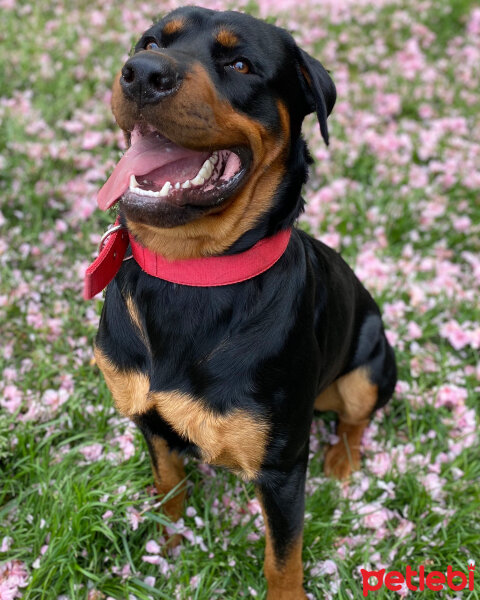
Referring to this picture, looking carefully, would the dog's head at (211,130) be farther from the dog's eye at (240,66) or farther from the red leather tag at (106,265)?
the red leather tag at (106,265)

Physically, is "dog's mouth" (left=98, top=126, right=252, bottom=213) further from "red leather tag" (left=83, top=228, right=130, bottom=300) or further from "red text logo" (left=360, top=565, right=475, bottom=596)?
"red text logo" (left=360, top=565, right=475, bottom=596)

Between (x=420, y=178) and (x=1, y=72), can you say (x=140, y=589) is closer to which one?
(x=420, y=178)

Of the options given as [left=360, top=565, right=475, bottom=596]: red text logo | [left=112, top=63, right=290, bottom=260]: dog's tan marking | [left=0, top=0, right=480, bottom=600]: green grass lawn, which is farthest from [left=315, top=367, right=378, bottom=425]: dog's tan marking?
[left=112, top=63, right=290, bottom=260]: dog's tan marking

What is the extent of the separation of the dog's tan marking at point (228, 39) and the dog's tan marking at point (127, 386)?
1187 millimetres

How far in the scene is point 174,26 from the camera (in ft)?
7.08

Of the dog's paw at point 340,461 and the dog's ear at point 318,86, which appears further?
the dog's paw at point 340,461

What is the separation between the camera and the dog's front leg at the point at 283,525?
Answer: 89.5 inches

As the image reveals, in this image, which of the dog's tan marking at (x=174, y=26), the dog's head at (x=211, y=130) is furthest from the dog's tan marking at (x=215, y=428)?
the dog's tan marking at (x=174, y=26)

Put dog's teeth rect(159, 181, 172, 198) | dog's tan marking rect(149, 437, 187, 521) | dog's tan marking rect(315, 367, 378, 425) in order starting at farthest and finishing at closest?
dog's tan marking rect(315, 367, 378, 425)
dog's tan marking rect(149, 437, 187, 521)
dog's teeth rect(159, 181, 172, 198)

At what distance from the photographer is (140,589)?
8.49 feet

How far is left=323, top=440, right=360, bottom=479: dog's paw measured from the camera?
3.23m

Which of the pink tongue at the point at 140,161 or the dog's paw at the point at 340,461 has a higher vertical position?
the pink tongue at the point at 140,161

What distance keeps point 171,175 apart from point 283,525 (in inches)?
54.1

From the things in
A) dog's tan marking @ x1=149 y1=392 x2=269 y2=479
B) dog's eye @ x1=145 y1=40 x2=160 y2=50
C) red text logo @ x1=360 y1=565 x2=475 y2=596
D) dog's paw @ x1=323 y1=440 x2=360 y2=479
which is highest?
dog's eye @ x1=145 y1=40 x2=160 y2=50
